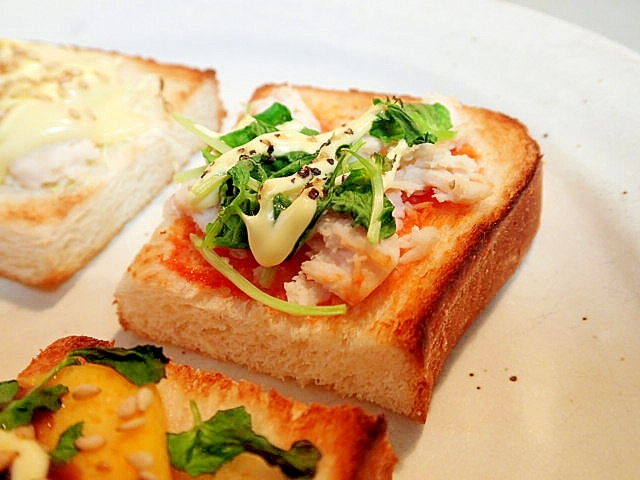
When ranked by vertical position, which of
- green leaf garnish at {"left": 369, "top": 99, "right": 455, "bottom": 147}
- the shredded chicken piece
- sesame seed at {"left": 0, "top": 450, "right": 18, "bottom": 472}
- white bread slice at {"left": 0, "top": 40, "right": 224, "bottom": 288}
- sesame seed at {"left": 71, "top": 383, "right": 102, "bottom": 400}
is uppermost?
green leaf garnish at {"left": 369, "top": 99, "right": 455, "bottom": 147}

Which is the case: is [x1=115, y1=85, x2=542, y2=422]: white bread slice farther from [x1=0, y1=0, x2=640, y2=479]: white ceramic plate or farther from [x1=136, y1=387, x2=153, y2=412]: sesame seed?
[x1=136, y1=387, x2=153, y2=412]: sesame seed

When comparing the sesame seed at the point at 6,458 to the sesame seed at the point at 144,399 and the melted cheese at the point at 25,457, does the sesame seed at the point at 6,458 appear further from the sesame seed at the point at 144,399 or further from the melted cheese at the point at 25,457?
the sesame seed at the point at 144,399

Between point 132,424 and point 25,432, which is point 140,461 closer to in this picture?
point 132,424

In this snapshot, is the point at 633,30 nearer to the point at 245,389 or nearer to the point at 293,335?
the point at 293,335

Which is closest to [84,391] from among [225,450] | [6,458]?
[6,458]

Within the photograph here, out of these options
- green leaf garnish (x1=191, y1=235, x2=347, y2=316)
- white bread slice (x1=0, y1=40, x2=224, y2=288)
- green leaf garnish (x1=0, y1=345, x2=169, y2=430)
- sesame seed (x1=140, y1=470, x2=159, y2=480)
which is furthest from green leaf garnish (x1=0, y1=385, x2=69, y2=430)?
white bread slice (x1=0, y1=40, x2=224, y2=288)

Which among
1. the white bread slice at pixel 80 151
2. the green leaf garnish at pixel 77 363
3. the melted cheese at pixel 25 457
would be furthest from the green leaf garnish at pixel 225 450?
the white bread slice at pixel 80 151

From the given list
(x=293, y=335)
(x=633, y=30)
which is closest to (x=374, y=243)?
(x=293, y=335)
